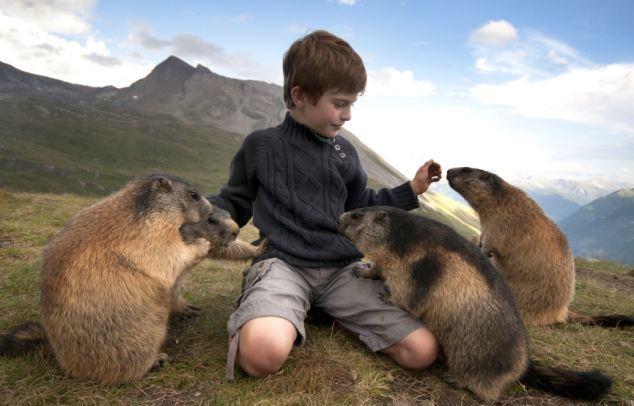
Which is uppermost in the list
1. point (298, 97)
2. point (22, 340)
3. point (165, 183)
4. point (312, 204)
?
point (298, 97)

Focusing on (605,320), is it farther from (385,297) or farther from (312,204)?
(312,204)

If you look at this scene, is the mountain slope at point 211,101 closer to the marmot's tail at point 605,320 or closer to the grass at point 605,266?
the grass at point 605,266

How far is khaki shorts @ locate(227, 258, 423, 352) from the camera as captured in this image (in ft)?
14.4

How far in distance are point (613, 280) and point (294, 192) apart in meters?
11.9

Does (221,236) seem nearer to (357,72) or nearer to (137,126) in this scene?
(357,72)

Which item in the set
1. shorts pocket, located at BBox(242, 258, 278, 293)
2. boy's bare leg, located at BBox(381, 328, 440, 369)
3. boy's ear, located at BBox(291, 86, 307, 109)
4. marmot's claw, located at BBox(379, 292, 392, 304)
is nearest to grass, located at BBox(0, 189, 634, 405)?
boy's bare leg, located at BBox(381, 328, 440, 369)

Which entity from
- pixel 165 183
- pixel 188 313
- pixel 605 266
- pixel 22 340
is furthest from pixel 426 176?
pixel 605 266

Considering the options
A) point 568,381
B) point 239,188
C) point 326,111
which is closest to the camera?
point 568,381

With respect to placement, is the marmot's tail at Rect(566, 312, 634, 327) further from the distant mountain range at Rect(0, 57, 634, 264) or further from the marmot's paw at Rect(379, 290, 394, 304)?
the distant mountain range at Rect(0, 57, 634, 264)

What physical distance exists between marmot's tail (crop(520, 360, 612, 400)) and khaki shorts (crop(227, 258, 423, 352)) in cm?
138

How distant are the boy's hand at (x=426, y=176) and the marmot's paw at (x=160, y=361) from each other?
4027 mm

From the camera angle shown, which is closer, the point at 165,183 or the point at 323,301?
the point at 165,183

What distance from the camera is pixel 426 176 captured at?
5875mm

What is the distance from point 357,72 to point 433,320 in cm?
320
